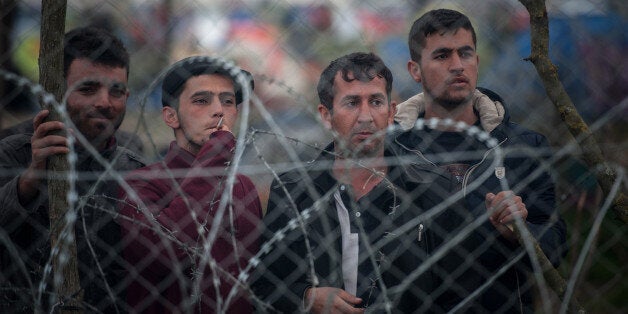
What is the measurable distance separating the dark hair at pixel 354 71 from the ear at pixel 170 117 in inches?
19.3

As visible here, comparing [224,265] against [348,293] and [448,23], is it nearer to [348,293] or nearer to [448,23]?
[348,293]

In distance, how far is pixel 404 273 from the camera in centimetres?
238

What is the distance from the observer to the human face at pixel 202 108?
259 centimetres

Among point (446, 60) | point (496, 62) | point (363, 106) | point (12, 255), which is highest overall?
point (496, 62)

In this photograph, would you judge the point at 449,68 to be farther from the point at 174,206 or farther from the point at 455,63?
the point at 174,206

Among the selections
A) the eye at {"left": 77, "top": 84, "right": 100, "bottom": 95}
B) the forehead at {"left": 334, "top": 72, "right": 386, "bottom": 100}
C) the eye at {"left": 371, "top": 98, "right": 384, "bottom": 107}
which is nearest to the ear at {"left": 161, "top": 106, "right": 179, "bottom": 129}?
the eye at {"left": 77, "top": 84, "right": 100, "bottom": 95}

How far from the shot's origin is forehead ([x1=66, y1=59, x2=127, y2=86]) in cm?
258

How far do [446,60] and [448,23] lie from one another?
141 millimetres

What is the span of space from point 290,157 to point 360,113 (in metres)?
0.46

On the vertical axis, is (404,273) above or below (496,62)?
below

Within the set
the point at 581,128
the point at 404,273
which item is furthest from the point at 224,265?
the point at 581,128

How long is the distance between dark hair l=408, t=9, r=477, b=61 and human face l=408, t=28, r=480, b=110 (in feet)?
0.06

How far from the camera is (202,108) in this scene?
261 centimetres

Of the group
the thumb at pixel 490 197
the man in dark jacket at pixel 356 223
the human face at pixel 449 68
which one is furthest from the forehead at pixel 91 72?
the thumb at pixel 490 197
